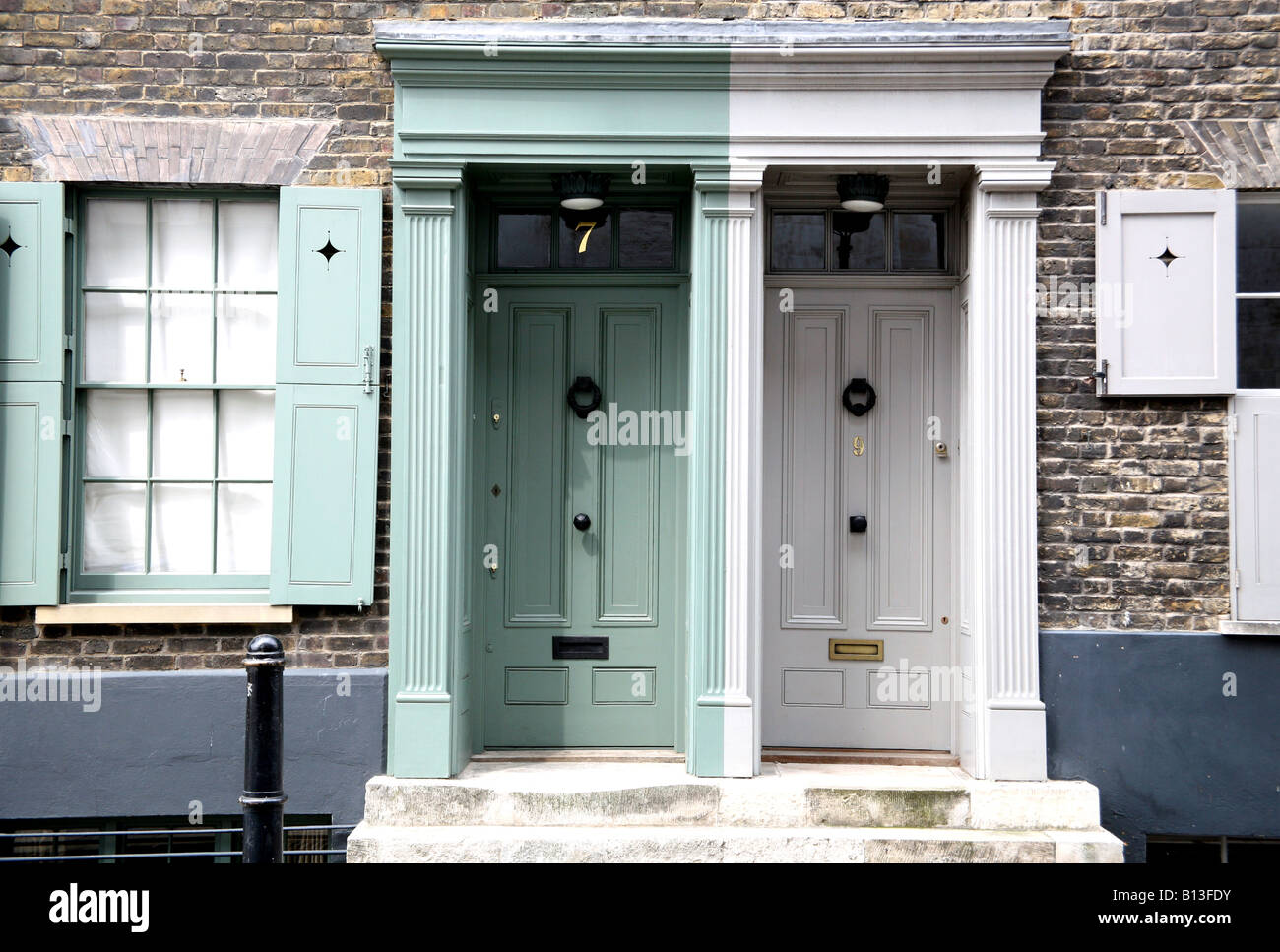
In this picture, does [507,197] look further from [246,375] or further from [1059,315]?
[1059,315]

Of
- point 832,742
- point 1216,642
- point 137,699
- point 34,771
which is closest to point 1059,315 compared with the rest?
point 1216,642

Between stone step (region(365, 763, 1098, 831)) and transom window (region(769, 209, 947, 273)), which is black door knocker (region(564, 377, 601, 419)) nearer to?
transom window (region(769, 209, 947, 273))

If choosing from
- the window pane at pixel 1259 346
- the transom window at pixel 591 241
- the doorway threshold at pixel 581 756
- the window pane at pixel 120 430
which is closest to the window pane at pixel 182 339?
the window pane at pixel 120 430

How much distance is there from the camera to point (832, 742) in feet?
19.9

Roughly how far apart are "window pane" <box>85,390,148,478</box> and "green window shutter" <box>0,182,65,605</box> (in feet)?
0.70

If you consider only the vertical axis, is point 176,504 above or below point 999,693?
above

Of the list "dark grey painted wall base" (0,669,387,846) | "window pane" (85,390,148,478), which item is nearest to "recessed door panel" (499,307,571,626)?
"dark grey painted wall base" (0,669,387,846)

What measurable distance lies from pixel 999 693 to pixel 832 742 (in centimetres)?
96

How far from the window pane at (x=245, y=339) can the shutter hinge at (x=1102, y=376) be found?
4053 mm

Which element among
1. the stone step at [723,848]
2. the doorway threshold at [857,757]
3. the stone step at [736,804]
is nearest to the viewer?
the stone step at [723,848]

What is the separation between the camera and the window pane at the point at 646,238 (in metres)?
6.14

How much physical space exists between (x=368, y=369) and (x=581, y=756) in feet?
7.29

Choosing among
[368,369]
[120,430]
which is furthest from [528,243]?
[120,430]

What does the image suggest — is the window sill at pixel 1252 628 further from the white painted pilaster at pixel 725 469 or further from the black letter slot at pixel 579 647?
the black letter slot at pixel 579 647
